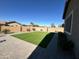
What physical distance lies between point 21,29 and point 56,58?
27186 millimetres

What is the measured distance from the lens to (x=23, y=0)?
2316cm

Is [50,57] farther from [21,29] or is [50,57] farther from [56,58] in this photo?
[21,29]

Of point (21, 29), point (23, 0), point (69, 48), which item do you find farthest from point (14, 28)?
point (69, 48)

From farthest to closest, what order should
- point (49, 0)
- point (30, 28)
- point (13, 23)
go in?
point (13, 23), point (30, 28), point (49, 0)

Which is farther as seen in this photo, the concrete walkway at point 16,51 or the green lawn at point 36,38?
the green lawn at point 36,38

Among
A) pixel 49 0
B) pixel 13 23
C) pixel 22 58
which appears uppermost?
pixel 49 0

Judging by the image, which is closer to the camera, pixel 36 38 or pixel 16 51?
pixel 16 51

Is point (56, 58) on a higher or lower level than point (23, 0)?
lower

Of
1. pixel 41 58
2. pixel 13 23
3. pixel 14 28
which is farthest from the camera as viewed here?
pixel 13 23

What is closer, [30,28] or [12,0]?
[12,0]

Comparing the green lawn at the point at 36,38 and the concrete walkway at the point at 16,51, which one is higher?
the green lawn at the point at 36,38

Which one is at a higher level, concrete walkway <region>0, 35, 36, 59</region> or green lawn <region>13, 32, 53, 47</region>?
green lawn <region>13, 32, 53, 47</region>

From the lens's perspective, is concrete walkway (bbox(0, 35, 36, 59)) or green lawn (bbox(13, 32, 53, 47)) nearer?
concrete walkway (bbox(0, 35, 36, 59))

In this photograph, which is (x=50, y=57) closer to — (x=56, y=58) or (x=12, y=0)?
(x=56, y=58)
